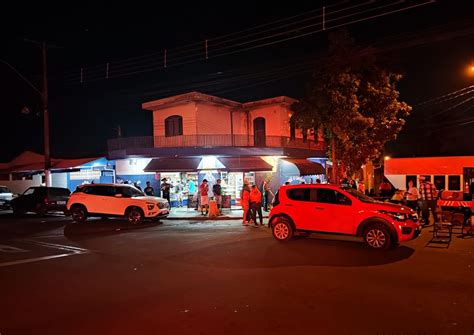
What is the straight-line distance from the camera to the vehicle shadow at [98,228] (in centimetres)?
1336

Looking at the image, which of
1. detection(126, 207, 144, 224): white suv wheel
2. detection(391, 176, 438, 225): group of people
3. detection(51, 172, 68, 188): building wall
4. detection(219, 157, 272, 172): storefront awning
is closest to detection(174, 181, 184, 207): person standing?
detection(219, 157, 272, 172): storefront awning

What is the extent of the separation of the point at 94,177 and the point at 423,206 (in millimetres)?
18970

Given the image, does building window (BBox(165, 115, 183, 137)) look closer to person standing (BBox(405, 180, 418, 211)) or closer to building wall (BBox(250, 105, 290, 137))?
building wall (BBox(250, 105, 290, 137))

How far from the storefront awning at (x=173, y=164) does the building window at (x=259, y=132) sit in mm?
4511

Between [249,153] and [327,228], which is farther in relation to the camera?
[249,153]

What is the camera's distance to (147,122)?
90.0 feet

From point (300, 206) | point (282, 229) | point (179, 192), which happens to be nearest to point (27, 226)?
point (179, 192)

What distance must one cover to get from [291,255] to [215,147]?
1316 cm

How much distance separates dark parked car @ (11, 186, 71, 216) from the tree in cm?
1319

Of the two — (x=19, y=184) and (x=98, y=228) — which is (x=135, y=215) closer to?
(x=98, y=228)

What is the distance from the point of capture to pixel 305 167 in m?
22.3

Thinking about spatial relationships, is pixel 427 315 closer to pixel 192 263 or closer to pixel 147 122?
pixel 192 263

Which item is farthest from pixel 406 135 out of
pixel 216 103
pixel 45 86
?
pixel 45 86

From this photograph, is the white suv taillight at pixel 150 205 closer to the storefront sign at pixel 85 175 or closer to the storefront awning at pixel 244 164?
the storefront awning at pixel 244 164
